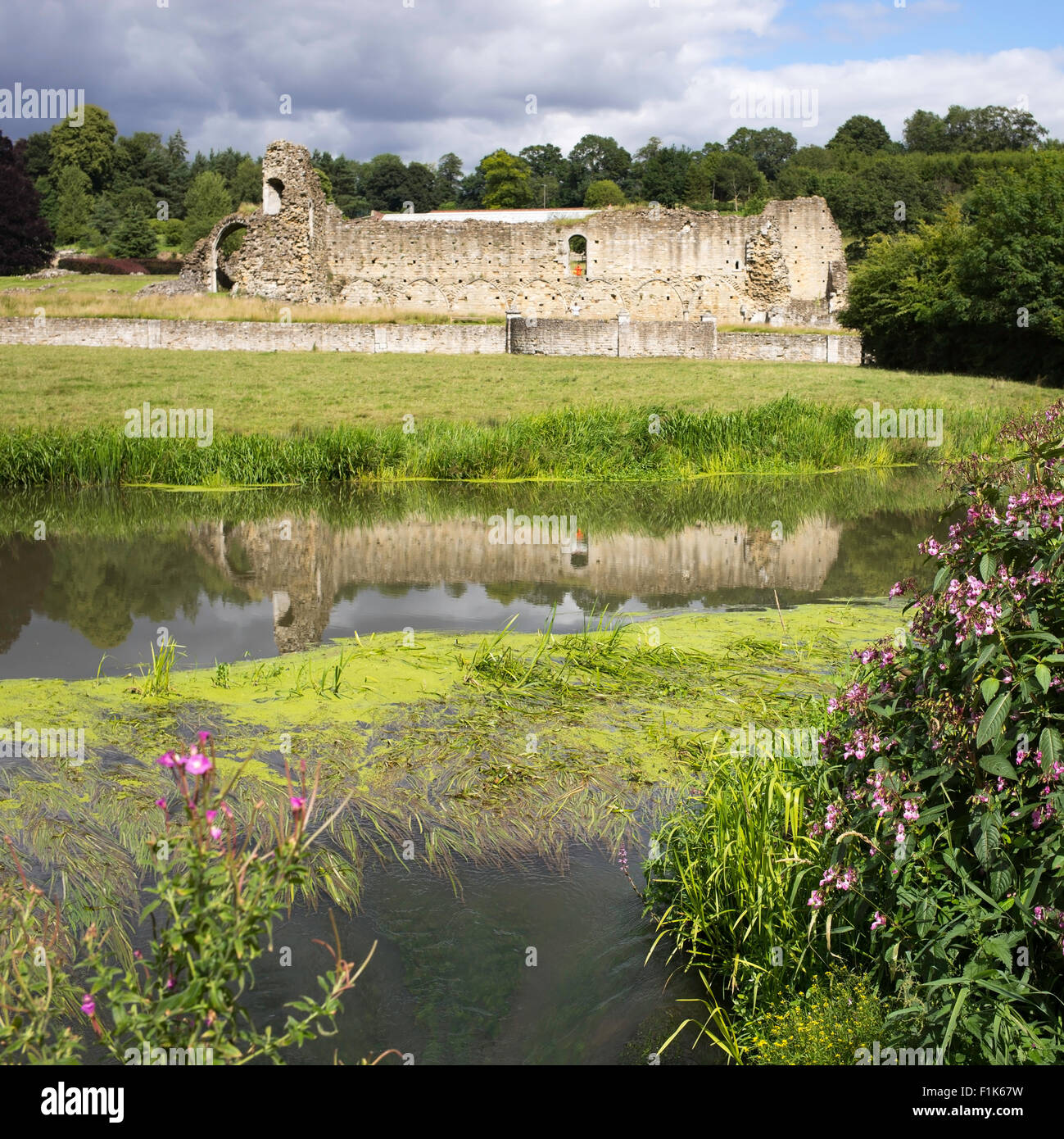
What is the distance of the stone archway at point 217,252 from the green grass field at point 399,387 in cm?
1247

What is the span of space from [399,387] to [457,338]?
798 cm

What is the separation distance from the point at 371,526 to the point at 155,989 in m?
9.69

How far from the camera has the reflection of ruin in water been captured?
9.38 m

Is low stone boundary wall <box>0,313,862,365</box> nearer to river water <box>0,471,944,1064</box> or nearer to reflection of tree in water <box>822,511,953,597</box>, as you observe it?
river water <box>0,471,944,1064</box>

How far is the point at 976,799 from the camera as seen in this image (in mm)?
2996

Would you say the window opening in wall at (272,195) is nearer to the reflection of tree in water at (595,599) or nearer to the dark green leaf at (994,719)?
the reflection of tree in water at (595,599)

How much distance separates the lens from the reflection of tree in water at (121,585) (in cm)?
848

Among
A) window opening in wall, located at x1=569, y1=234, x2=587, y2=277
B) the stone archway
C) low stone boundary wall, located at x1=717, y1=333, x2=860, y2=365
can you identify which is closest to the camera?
low stone boundary wall, located at x1=717, y1=333, x2=860, y2=365

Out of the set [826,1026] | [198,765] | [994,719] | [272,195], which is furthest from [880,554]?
[272,195]

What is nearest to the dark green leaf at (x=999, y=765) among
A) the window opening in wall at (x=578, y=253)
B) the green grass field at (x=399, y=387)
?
the green grass field at (x=399, y=387)

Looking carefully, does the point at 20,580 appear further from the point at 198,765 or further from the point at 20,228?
the point at 20,228

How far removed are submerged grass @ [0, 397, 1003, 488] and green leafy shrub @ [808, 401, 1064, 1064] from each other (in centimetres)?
1149

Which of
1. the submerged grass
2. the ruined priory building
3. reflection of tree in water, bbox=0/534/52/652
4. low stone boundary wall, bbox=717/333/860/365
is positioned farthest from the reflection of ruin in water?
the ruined priory building
